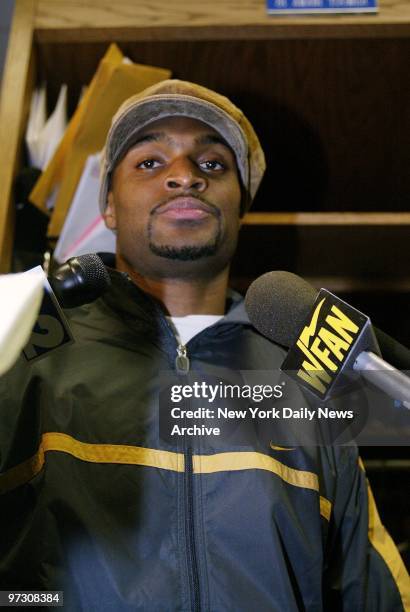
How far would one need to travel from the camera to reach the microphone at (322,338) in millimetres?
612

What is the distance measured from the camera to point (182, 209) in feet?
4.00

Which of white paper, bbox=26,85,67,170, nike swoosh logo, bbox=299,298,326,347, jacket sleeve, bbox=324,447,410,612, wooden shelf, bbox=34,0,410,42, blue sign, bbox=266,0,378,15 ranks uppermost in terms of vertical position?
blue sign, bbox=266,0,378,15

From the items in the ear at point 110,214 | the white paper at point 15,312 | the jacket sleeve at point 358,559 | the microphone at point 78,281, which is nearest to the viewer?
the white paper at point 15,312

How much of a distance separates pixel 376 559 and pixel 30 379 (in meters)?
0.60

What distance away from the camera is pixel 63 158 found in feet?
4.70

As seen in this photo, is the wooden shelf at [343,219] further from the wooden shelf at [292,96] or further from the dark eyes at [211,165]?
the dark eyes at [211,165]

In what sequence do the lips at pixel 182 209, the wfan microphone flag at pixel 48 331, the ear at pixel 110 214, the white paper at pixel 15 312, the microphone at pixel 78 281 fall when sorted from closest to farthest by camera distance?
1. the white paper at pixel 15 312
2. the wfan microphone flag at pixel 48 331
3. the microphone at pixel 78 281
4. the lips at pixel 182 209
5. the ear at pixel 110 214

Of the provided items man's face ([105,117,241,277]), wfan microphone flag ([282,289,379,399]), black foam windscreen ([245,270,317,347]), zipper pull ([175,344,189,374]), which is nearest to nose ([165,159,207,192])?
man's face ([105,117,241,277])

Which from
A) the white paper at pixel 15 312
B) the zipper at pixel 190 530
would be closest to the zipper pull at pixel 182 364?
the zipper at pixel 190 530

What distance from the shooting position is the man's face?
4.02 ft

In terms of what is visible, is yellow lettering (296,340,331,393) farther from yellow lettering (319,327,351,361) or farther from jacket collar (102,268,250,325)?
jacket collar (102,268,250,325)

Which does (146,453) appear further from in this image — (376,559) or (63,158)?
(63,158)

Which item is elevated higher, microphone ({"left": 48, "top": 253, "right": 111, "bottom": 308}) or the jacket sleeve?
microphone ({"left": 48, "top": 253, "right": 111, "bottom": 308})

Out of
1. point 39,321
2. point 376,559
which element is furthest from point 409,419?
point 376,559
